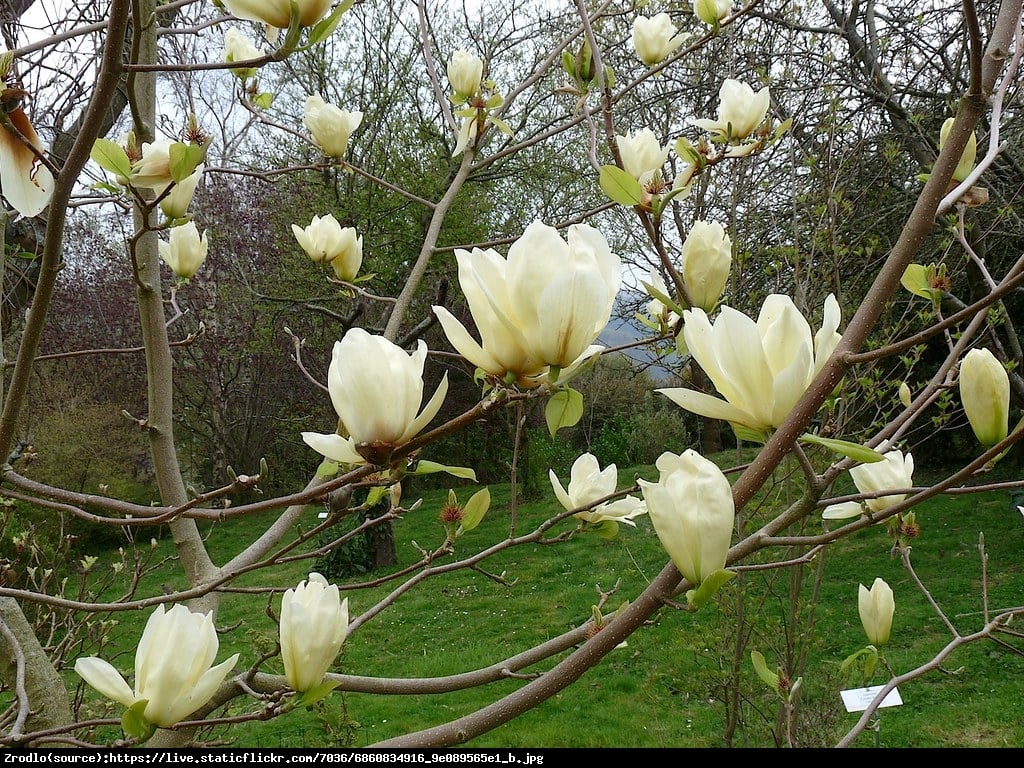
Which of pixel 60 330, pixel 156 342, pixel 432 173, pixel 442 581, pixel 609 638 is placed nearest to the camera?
pixel 609 638

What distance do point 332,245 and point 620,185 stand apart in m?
0.89

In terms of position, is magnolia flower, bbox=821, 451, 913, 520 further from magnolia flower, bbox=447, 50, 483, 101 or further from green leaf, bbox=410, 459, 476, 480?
magnolia flower, bbox=447, 50, 483, 101

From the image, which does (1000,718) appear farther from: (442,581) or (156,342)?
(442,581)

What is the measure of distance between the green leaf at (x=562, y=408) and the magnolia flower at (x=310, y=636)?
29 cm

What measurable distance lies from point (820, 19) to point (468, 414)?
6.15 meters

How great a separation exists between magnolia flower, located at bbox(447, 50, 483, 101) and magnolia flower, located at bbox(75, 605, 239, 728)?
4.09ft

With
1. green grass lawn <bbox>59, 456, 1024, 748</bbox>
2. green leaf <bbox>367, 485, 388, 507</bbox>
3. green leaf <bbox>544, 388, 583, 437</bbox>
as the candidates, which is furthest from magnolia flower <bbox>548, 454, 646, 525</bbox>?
green grass lawn <bbox>59, 456, 1024, 748</bbox>

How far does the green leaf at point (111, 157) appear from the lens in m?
0.82

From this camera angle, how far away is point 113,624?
214 cm

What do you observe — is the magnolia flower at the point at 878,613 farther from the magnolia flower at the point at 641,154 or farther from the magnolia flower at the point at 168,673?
the magnolia flower at the point at 168,673

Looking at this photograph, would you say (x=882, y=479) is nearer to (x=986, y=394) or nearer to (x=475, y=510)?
(x=986, y=394)

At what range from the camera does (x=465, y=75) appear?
166cm

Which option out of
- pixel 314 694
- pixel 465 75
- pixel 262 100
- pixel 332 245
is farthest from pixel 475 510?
pixel 262 100
